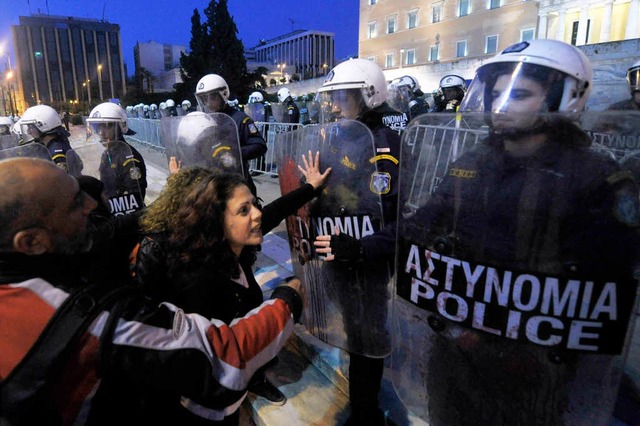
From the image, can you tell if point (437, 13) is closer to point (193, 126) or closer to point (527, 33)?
point (527, 33)

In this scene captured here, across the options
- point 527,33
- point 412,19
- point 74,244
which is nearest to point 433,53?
point 412,19

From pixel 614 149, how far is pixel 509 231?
0.32m

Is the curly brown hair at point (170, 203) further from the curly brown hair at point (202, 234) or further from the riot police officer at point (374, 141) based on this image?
the riot police officer at point (374, 141)

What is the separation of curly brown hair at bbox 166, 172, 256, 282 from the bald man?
0.40m

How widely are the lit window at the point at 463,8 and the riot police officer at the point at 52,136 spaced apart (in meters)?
37.5

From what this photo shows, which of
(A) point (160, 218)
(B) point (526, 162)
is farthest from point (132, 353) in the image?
(B) point (526, 162)

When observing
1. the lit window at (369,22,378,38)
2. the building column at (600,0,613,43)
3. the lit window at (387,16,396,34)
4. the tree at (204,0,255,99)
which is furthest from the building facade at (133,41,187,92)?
the building column at (600,0,613,43)

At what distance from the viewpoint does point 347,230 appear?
2047mm

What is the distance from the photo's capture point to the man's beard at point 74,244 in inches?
43.0

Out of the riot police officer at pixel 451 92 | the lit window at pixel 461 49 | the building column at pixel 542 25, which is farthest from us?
the lit window at pixel 461 49

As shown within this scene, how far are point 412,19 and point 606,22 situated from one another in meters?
18.1

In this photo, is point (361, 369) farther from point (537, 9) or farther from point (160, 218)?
point (537, 9)

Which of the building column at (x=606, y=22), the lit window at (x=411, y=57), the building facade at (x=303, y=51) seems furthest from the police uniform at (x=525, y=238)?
the building facade at (x=303, y=51)

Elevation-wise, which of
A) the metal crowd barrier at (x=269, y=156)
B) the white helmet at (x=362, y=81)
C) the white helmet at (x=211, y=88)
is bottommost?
the metal crowd barrier at (x=269, y=156)
